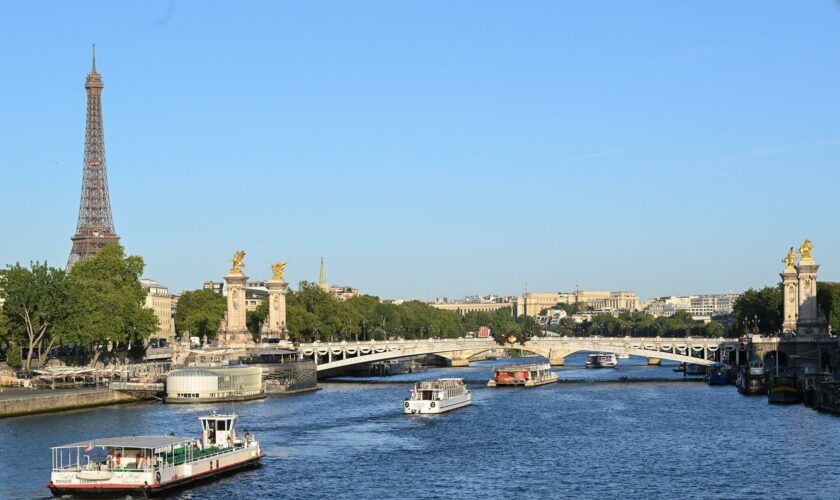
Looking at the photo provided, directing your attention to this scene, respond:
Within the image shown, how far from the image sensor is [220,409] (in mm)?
72375

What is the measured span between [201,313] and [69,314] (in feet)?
133

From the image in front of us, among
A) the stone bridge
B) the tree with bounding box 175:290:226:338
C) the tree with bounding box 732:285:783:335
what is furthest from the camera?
the tree with bounding box 175:290:226:338

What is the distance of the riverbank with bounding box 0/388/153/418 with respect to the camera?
64.0 meters

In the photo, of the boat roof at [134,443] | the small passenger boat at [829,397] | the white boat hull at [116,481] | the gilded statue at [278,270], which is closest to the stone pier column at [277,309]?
the gilded statue at [278,270]

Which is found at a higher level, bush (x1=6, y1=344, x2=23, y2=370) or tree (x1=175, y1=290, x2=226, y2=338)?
tree (x1=175, y1=290, x2=226, y2=338)

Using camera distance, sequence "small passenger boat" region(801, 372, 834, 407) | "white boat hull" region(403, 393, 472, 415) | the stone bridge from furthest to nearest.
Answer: the stone bridge
"small passenger boat" region(801, 372, 834, 407)
"white boat hull" region(403, 393, 472, 415)

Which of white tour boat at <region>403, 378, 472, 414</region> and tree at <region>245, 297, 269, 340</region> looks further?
tree at <region>245, 297, 269, 340</region>

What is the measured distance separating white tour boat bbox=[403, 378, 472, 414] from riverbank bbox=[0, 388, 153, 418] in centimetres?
1706

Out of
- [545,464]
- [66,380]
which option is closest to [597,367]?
A: [66,380]

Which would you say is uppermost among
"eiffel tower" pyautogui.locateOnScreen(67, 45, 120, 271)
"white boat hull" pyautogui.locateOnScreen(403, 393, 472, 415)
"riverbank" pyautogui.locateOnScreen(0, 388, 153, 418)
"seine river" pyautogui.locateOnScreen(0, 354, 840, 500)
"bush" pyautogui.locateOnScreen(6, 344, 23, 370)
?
"eiffel tower" pyautogui.locateOnScreen(67, 45, 120, 271)

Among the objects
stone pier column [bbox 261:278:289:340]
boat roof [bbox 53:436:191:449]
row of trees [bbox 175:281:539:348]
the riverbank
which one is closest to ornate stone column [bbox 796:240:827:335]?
row of trees [bbox 175:281:539:348]

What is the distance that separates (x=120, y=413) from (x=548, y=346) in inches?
1726

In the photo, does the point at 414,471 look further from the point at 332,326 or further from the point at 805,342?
the point at 332,326

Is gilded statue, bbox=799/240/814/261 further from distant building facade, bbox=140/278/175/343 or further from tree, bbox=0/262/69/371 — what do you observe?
distant building facade, bbox=140/278/175/343
